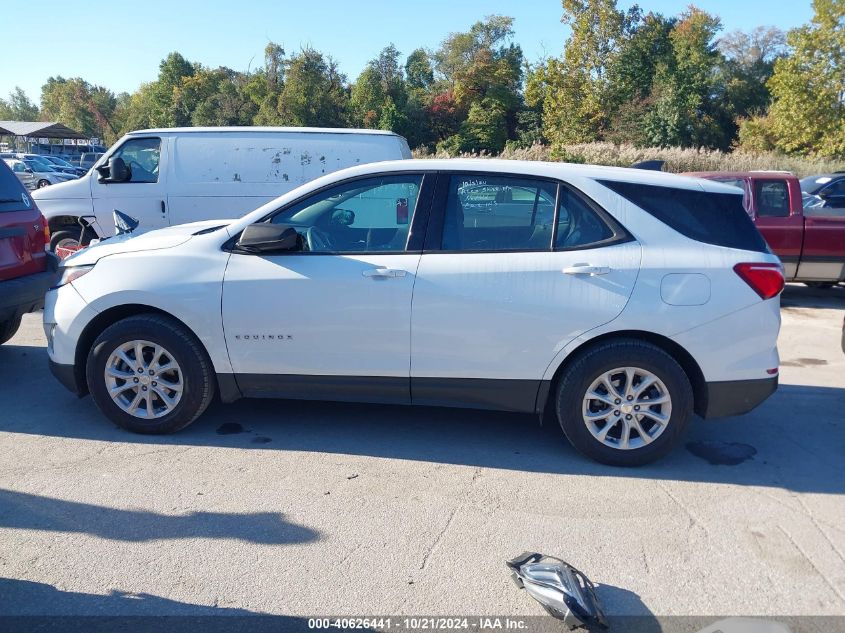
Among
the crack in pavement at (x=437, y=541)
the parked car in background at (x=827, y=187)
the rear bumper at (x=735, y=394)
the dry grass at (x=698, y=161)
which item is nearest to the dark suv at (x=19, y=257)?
the crack in pavement at (x=437, y=541)

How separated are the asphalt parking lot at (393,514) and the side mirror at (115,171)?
16.3 feet

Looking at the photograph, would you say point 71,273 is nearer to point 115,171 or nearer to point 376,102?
point 115,171

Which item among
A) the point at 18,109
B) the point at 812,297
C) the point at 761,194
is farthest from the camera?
the point at 18,109

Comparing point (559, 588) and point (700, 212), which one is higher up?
point (700, 212)

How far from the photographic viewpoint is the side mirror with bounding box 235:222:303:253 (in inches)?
171

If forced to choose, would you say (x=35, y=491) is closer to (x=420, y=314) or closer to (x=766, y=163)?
(x=420, y=314)

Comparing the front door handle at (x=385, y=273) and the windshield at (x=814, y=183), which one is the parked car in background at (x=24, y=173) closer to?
the windshield at (x=814, y=183)

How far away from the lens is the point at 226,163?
943 centimetres

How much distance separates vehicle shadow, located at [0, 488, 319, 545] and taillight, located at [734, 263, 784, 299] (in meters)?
2.83

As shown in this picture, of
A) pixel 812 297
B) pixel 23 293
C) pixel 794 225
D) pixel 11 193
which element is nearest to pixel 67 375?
pixel 23 293

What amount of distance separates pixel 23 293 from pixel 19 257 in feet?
1.25

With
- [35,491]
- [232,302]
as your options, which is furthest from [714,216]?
[35,491]

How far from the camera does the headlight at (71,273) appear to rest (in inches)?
189

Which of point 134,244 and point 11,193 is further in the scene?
point 11,193
